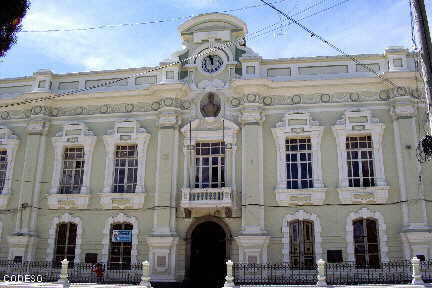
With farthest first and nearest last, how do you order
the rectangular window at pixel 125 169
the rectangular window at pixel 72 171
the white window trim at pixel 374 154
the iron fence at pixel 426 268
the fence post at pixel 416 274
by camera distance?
the rectangular window at pixel 72 171 < the rectangular window at pixel 125 169 < the white window trim at pixel 374 154 < the iron fence at pixel 426 268 < the fence post at pixel 416 274

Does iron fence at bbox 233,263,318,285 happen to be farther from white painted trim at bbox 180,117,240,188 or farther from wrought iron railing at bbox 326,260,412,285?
white painted trim at bbox 180,117,240,188

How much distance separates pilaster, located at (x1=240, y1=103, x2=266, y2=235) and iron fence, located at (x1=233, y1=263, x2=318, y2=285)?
1364mm

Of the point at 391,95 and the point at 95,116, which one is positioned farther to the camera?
the point at 95,116

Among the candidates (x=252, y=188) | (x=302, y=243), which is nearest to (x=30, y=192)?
(x=252, y=188)

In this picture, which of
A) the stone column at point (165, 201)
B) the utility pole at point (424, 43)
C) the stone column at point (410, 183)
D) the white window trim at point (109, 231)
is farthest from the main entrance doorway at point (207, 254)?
the utility pole at point (424, 43)

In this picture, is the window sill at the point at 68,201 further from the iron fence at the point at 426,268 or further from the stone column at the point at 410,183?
the iron fence at the point at 426,268

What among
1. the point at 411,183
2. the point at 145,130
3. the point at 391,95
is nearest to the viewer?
the point at 411,183

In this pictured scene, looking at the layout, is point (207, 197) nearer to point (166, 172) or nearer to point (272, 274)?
point (166, 172)

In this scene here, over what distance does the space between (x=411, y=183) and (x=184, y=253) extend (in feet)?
31.0

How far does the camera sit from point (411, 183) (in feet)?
60.9

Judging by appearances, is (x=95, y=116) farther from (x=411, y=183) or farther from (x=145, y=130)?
(x=411, y=183)

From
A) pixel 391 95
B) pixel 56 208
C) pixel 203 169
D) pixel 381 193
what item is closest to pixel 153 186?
pixel 203 169

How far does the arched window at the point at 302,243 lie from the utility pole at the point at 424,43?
1024cm

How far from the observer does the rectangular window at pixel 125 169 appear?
828 inches
